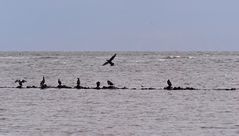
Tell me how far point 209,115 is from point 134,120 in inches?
137

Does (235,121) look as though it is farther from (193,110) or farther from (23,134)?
(23,134)

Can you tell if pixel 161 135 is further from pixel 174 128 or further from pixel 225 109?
pixel 225 109

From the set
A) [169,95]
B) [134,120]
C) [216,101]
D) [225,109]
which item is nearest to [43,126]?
[134,120]

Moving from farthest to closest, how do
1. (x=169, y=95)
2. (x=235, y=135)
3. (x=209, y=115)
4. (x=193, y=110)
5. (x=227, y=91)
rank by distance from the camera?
(x=227, y=91) → (x=169, y=95) → (x=193, y=110) → (x=209, y=115) → (x=235, y=135)

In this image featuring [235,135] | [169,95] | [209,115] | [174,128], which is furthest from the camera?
[169,95]

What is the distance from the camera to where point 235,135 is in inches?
865

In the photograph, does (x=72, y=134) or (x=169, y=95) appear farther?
(x=169, y=95)

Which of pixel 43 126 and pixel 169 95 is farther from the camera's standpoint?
pixel 169 95

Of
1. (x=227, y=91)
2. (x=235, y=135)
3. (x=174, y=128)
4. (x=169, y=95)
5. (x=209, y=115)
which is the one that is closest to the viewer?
(x=235, y=135)

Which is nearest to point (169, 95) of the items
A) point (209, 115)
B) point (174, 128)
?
point (209, 115)

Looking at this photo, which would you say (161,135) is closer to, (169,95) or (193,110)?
(193,110)

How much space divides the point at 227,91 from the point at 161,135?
19659 mm

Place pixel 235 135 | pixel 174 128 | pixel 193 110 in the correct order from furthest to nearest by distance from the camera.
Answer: pixel 193 110 < pixel 174 128 < pixel 235 135

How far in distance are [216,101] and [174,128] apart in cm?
1087
